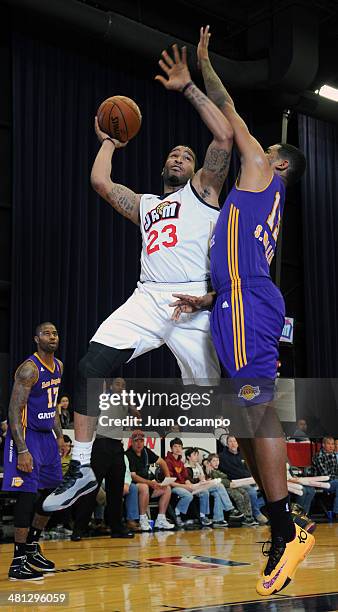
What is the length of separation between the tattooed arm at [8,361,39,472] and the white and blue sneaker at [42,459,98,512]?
7.04 feet

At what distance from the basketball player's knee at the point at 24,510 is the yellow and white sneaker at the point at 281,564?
2732 millimetres

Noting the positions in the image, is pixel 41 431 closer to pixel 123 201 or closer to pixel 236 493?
pixel 123 201

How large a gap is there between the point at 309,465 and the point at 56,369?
599cm

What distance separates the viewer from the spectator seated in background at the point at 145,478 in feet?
29.5

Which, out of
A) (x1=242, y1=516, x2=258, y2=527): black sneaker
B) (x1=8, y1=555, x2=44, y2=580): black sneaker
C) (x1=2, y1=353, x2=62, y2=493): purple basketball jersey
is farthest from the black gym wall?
(x1=8, y1=555, x2=44, y2=580): black sneaker

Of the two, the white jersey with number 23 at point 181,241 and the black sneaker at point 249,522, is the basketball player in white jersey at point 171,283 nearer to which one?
the white jersey with number 23 at point 181,241

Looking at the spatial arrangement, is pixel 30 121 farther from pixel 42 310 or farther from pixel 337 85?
pixel 337 85

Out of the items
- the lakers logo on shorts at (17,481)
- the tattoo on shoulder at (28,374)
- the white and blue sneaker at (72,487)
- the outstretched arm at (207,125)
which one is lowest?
the lakers logo on shorts at (17,481)

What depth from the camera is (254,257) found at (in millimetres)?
3588

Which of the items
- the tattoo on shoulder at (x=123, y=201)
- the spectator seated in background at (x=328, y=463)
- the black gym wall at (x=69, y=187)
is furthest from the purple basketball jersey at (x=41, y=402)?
the spectator seated in background at (x=328, y=463)

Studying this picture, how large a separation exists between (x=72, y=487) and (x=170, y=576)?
96.7 inches

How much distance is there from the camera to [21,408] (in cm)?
597

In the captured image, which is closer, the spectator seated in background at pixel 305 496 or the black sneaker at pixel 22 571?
the black sneaker at pixel 22 571

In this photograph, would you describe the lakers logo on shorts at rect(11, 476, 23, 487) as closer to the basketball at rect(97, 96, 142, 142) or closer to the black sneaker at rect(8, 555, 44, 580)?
the black sneaker at rect(8, 555, 44, 580)
